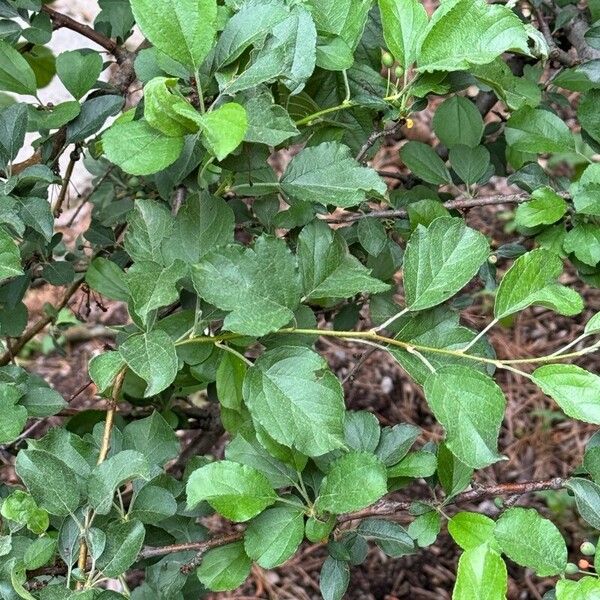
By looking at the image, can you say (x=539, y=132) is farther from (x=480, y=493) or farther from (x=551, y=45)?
(x=480, y=493)

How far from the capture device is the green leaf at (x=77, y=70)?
920 millimetres

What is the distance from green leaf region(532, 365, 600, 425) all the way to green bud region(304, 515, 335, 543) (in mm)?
248

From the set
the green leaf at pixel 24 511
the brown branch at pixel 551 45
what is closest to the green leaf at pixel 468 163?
the brown branch at pixel 551 45

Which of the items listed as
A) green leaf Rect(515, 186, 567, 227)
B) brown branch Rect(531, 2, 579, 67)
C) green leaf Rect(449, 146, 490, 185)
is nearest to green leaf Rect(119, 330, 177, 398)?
green leaf Rect(515, 186, 567, 227)

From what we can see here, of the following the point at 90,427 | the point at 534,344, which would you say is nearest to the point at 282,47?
the point at 90,427

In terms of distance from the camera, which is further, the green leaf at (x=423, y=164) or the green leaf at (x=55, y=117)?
the green leaf at (x=423, y=164)

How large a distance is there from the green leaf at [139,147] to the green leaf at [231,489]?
28 centimetres

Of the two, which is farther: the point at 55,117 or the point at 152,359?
the point at 55,117

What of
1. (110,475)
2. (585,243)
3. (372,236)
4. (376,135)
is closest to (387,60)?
(376,135)

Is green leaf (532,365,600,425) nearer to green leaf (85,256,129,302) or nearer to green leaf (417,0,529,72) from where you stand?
green leaf (417,0,529,72)

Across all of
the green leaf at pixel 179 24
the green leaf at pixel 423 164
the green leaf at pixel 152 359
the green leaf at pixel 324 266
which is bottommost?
the green leaf at pixel 423 164

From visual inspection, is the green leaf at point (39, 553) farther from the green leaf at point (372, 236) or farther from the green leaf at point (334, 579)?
the green leaf at point (372, 236)

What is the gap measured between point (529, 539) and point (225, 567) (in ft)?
1.00

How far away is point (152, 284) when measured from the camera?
2.18ft
